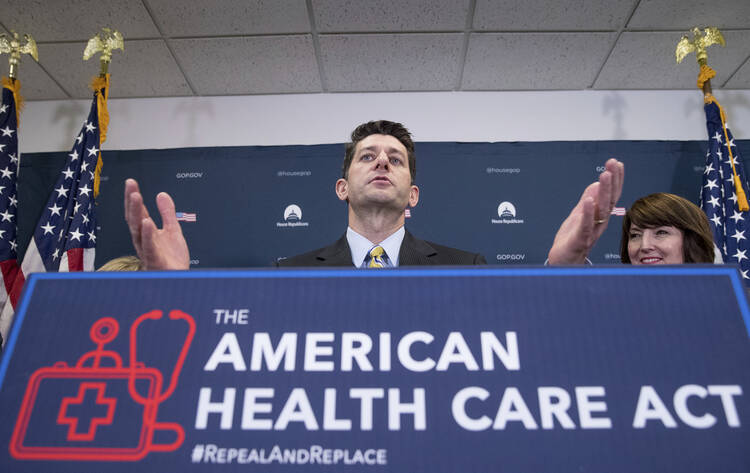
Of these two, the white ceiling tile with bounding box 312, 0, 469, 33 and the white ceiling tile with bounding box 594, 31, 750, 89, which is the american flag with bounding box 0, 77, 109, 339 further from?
the white ceiling tile with bounding box 594, 31, 750, 89

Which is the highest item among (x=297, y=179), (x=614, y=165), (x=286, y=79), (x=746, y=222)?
(x=286, y=79)

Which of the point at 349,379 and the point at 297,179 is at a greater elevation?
the point at 297,179

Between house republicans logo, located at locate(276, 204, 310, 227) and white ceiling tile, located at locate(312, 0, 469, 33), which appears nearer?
white ceiling tile, located at locate(312, 0, 469, 33)

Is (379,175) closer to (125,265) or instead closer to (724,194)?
(125,265)

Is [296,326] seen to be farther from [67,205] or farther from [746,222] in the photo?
[746,222]

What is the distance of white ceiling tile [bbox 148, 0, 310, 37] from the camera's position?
225 centimetres

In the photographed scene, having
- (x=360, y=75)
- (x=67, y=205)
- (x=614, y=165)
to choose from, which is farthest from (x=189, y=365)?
(x=360, y=75)

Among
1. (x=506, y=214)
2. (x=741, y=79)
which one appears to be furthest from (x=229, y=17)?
(x=741, y=79)

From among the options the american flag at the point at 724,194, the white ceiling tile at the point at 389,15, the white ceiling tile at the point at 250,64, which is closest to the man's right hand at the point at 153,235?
the white ceiling tile at the point at 389,15

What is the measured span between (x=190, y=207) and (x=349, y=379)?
8.12 feet

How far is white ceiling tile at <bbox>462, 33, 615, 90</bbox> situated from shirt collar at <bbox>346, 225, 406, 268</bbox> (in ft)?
5.04

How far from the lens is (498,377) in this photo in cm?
39

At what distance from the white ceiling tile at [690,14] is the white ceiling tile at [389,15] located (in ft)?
3.04

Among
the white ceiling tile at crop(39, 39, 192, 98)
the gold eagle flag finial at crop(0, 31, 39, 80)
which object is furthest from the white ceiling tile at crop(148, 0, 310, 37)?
the gold eagle flag finial at crop(0, 31, 39, 80)
